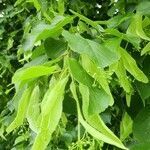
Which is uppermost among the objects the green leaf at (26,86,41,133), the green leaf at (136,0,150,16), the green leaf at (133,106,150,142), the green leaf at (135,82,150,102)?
the green leaf at (26,86,41,133)

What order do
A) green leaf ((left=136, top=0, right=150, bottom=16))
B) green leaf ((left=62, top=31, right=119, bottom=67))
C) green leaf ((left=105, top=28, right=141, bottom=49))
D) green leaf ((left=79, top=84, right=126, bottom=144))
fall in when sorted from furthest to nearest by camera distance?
green leaf ((left=136, top=0, right=150, bottom=16)) → green leaf ((left=105, top=28, right=141, bottom=49)) → green leaf ((left=62, top=31, right=119, bottom=67)) → green leaf ((left=79, top=84, right=126, bottom=144))

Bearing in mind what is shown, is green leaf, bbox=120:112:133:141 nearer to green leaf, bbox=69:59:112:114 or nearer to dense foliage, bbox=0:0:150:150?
dense foliage, bbox=0:0:150:150

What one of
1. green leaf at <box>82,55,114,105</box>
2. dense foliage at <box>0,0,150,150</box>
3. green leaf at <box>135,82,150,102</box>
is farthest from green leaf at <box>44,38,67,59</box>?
green leaf at <box>135,82,150,102</box>

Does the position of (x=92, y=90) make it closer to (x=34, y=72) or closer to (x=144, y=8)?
(x=34, y=72)

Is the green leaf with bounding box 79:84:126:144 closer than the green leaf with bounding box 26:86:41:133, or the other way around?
the green leaf with bounding box 79:84:126:144

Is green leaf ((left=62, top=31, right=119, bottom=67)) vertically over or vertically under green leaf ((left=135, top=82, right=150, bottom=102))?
over

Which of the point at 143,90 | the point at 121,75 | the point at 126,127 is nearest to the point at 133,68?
the point at 121,75
